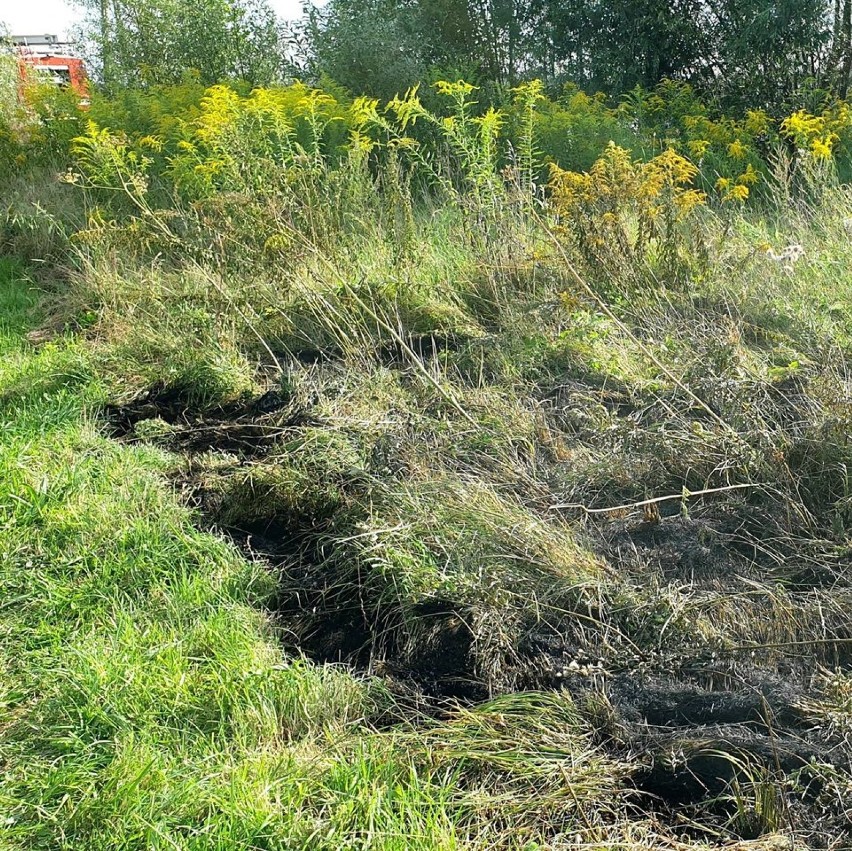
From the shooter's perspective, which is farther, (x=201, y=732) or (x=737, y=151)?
(x=737, y=151)

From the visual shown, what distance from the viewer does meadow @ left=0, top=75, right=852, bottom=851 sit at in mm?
2328

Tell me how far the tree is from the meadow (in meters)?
6.85

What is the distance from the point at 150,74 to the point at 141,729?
1162 cm

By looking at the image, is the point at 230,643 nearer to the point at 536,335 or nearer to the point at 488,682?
the point at 488,682

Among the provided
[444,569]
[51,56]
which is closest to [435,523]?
[444,569]

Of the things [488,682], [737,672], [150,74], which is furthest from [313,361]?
[150,74]

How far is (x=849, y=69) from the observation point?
9711mm

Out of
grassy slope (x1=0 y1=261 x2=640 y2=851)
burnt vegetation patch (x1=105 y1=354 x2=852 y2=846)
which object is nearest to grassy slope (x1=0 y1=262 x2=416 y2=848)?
grassy slope (x1=0 y1=261 x2=640 y2=851)

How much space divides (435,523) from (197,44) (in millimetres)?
11382

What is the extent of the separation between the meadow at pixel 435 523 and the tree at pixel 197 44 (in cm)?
685

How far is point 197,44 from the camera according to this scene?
12664 millimetres

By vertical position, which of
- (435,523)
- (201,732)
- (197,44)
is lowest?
(201,732)

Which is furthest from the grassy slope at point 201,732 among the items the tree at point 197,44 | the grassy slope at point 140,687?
the tree at point 197,44

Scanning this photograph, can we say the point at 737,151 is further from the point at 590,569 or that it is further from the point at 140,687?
the point at 140,687
